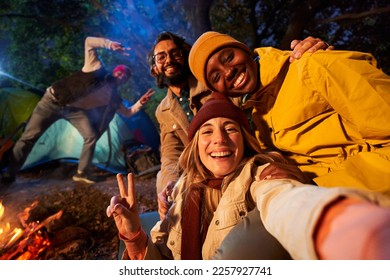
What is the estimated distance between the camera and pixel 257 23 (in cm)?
459

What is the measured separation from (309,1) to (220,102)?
11.2ft

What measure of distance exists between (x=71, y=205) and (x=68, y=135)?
170 cm

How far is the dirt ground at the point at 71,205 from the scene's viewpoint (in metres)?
2.38

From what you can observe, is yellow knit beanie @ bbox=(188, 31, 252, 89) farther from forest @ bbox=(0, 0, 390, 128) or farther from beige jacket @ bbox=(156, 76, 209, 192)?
forest @ bbox=(0, 0, 390, 128)

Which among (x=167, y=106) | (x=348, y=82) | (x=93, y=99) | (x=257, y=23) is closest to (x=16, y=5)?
(x=93, y=99)

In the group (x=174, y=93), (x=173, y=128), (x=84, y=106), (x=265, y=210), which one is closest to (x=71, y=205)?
(x=84, y=106)

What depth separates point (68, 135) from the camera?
4375 millimetres

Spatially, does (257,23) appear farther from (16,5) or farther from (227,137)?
(227,137)

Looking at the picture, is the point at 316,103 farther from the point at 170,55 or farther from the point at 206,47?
the point at 170,55

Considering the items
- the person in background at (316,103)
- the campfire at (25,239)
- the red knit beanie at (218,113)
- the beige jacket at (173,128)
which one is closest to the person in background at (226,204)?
the red knit beanie at (218,113)

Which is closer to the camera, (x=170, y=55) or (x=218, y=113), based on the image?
(x=218, y=113)

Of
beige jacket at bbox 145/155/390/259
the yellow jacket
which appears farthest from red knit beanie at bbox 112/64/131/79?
beige jacket at bbox 145/155/390/259

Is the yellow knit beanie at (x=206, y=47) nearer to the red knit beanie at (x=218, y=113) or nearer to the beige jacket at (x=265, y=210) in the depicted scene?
the red knit beanie at (x=218, y=113)

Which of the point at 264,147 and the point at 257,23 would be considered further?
the point at 257,23
